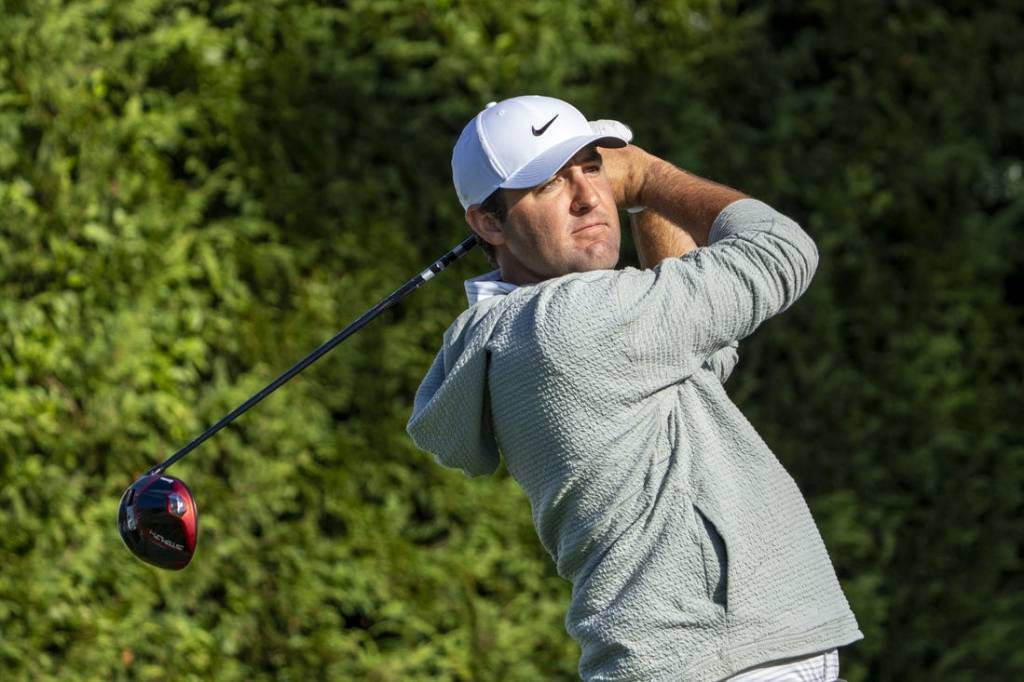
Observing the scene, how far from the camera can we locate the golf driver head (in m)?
3.35

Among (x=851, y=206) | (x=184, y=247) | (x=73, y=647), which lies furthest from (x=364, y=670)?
(x=851, y=206)

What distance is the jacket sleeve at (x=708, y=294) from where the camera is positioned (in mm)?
2719

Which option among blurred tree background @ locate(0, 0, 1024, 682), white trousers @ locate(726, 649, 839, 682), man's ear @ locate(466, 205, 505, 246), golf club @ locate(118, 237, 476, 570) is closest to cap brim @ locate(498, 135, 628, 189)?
man's ear @ locate(466, 205, 505, 246)

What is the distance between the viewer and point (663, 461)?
278 centimetres

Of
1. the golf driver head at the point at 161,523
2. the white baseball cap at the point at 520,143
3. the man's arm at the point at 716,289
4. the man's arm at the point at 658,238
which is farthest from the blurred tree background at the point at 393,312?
the man's arm at the point at 716,289

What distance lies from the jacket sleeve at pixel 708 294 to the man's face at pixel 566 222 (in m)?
0.24

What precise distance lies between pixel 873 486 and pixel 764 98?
1396 millimetres

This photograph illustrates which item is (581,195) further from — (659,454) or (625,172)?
(659,454)

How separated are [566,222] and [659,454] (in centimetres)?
49

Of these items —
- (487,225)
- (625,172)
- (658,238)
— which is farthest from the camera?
(658,238)

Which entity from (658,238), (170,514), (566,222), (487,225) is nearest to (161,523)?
(170,514)

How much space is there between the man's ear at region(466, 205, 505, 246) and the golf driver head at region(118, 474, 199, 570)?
0.84 metres

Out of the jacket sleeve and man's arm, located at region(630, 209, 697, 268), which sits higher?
the jacket sleeve

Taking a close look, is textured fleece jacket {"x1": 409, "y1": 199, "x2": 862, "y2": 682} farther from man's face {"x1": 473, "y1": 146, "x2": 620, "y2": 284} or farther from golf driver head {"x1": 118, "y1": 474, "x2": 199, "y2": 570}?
golf driver head {"x1": 118, "y1": 474, "x2": 199, "y2": 570}
